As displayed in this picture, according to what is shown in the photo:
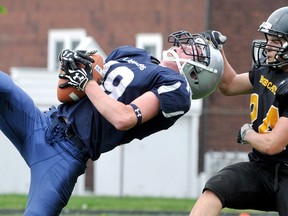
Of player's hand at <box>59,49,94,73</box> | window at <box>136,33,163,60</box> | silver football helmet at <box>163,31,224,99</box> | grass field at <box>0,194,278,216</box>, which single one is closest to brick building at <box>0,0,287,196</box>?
window at <box>136,33,163,60</box>

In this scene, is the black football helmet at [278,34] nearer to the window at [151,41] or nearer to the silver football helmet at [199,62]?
the silver football helmet at [199,62]

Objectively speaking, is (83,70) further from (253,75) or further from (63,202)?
(253,75)

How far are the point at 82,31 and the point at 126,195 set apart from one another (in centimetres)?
821

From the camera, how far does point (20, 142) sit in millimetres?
5742

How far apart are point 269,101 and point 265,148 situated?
378 mm

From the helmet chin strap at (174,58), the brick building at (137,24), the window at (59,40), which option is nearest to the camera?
the helmet chin strap at (174,58)

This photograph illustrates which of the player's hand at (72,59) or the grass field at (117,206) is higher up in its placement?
the player's hand at (72,59)

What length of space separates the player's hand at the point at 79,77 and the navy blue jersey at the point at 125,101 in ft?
0.73

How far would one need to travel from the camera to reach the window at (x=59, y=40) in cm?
2147

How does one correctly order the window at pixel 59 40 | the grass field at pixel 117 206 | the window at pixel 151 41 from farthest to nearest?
the window at pixel 59 40 < the window at pixel 151 41 < the grass field at pixel 117 206

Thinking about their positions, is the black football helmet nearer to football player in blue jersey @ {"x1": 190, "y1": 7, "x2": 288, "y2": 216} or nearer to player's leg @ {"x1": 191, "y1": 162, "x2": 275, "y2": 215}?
football player in blue jersey @ {"x1": 190, "y1": 7, "x2": 288, "y2": 216}

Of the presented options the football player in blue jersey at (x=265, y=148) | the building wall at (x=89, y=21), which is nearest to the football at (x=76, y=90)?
the football player in blue jersey at (x=265, y=148)

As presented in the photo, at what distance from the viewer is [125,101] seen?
5.61 meters

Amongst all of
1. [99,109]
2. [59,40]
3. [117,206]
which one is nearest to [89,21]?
[59,40]
